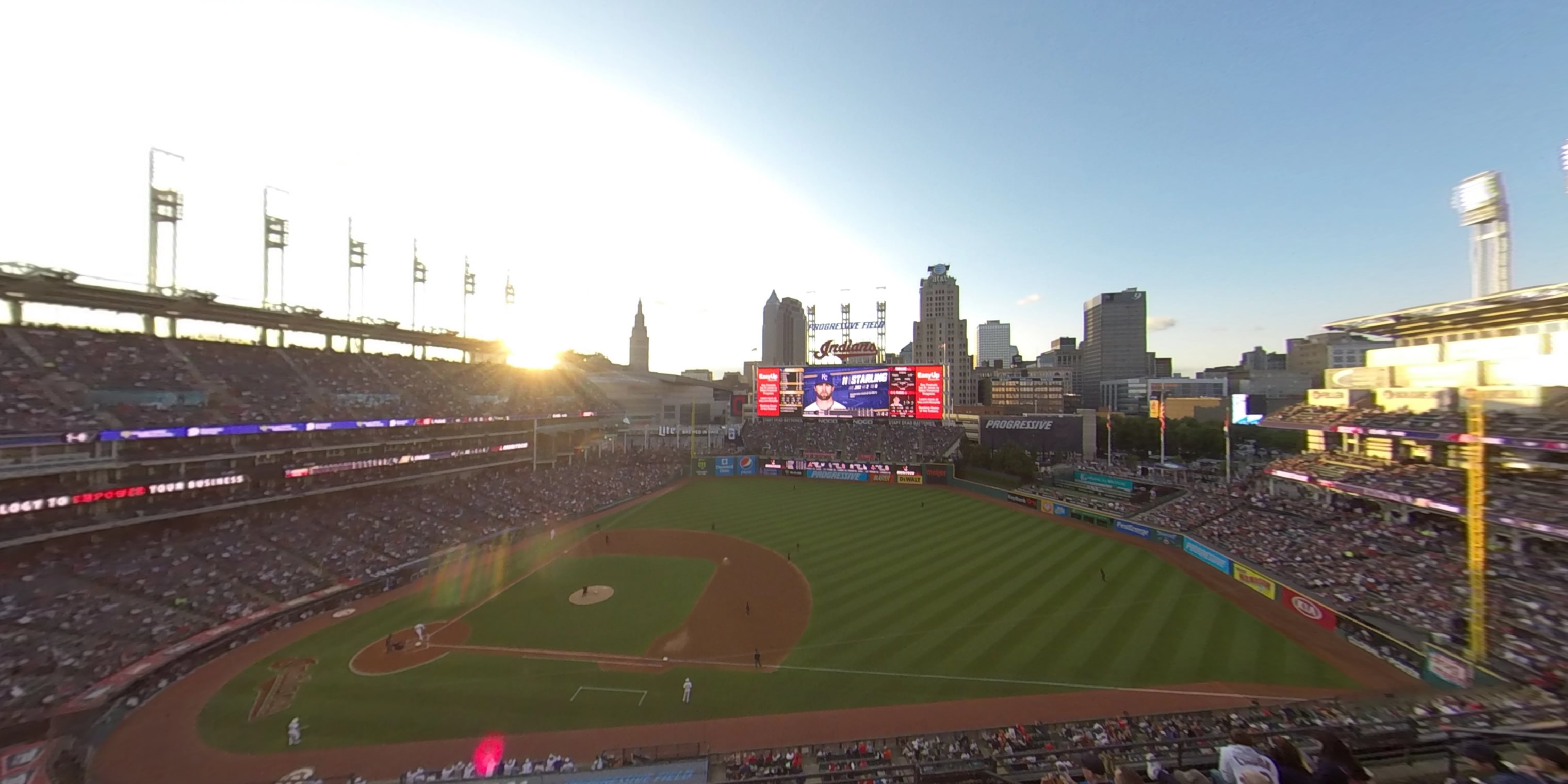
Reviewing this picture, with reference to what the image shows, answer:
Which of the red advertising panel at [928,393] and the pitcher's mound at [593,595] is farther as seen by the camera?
the red advertising panel at [928,393]

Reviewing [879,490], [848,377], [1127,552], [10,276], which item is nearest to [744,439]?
[848,377]

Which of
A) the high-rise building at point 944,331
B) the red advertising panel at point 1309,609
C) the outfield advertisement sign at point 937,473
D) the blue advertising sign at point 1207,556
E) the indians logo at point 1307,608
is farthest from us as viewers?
the high-rise building at point 944,331

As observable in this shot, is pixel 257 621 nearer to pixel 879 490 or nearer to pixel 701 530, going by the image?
pixel 701 530

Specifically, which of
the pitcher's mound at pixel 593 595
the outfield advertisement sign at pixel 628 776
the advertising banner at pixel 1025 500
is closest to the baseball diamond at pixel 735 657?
the pitcher's mound at pixel 593 595

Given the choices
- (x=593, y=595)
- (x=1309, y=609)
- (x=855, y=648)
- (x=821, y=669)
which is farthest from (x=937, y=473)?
(x=821, y=669)

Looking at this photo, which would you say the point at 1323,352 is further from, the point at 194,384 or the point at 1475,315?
the point at 194,384

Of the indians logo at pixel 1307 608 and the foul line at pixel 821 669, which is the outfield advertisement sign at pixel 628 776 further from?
the indians logo at pixel 1307 608
